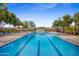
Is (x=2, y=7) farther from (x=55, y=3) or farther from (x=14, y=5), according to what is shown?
(x=55, y=3)

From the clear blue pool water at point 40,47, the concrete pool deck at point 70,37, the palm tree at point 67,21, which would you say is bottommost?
the clear blue pool water at point 40,47

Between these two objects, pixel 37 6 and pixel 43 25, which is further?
pixel 43 25

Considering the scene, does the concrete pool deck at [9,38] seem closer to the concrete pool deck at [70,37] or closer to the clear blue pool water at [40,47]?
the clear blue pool water at [40,47]

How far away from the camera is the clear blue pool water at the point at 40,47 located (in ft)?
21.2

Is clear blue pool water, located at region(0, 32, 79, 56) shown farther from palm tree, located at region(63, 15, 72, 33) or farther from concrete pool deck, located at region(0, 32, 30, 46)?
palm tree, located at region(63, 15, 72, 33)

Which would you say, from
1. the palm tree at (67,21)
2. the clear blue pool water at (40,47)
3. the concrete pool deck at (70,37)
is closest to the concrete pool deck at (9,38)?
the clear blue pool water at (40,47)

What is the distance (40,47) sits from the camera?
660 cm

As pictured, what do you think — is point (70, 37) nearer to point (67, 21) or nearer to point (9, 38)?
point (67, 21)

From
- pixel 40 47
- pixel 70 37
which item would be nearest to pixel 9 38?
pixel 40 47

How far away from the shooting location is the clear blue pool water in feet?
21.2

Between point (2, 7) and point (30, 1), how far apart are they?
3.26ft

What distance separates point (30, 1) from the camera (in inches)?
256

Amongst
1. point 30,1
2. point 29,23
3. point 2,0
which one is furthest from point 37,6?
point 2,0

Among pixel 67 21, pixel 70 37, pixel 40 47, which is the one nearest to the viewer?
pixel 40 47
